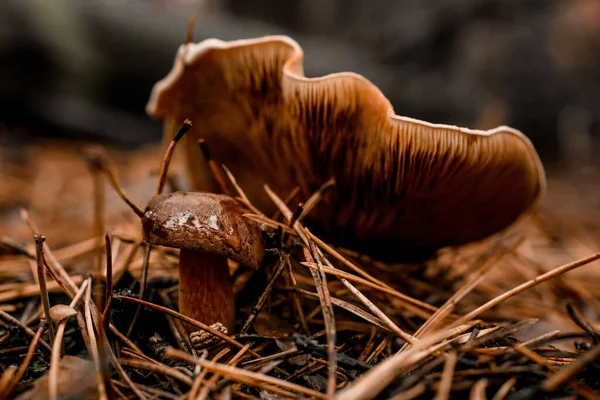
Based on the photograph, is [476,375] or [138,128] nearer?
[476,375]

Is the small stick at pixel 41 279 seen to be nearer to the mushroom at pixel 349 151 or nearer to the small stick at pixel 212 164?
the small stick at pixel 212 164

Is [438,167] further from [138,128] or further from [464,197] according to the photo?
[138,128]

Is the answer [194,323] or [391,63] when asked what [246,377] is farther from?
[391,63]

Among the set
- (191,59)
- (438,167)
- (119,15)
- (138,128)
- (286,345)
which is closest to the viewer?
(286,345)

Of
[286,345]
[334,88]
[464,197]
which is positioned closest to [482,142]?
[464,197]

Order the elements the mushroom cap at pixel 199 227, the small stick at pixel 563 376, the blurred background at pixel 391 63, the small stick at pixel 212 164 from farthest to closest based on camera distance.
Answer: the blurred background at pixel 391 63
the small stick at pixel 212 164
the mushroom cap at pixel 199 227
the small stick at pixel 563 376

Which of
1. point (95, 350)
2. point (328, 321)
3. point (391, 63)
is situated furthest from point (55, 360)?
point (391, 63)

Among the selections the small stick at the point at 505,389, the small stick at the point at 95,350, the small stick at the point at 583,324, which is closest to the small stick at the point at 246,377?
the small stick at the point at 95,350
